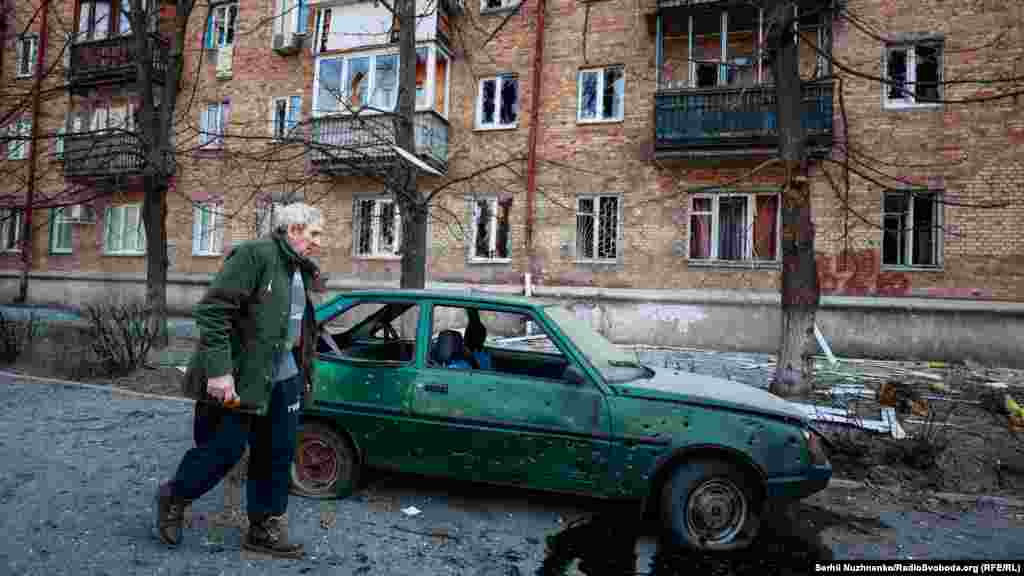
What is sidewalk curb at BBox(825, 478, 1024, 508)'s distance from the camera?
13.5ft

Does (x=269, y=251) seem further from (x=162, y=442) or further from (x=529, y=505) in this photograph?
(x=162, y=442)

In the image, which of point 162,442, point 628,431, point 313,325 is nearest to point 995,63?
point 628,431

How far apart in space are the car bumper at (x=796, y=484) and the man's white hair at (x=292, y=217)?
2895mm

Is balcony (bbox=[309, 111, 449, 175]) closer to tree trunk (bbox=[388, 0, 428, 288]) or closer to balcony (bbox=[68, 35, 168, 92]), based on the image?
tree trunk (bbox=[388, 0, 428, 288])

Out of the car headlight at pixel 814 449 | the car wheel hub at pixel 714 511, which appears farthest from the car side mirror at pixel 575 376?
the car headlight at pixel 814 449

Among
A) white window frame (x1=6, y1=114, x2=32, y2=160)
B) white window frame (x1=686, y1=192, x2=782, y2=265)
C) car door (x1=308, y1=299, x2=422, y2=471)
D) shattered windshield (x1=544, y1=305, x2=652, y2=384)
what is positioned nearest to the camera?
shattered windshield (x1=544, y1=305, x2=652, y2=384)

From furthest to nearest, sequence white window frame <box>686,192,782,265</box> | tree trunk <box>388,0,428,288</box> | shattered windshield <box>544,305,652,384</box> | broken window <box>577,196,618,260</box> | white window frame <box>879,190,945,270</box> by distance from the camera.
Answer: broken window <box>577,196,618,260</box>, white window frame <box>686,192,782,265</box>, white window frame <box>879,190,945,270</box>, tree trunk <box>388,0,428,288</box>, shattered windshield <box>544,305,652,384</box>

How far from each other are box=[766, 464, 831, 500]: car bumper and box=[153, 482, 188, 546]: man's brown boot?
3163 millimetres

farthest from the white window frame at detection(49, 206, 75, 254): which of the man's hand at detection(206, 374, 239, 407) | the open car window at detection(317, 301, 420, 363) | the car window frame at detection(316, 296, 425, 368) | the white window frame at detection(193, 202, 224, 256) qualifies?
the man's hand at detection(206, 374, 239, 407)

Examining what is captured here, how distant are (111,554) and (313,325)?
1517 millimetres

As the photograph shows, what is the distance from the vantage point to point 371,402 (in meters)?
3.70

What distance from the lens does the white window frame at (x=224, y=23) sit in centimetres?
1730

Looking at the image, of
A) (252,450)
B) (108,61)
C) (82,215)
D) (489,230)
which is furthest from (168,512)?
(82,215)

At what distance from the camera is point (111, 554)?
2873 mm
